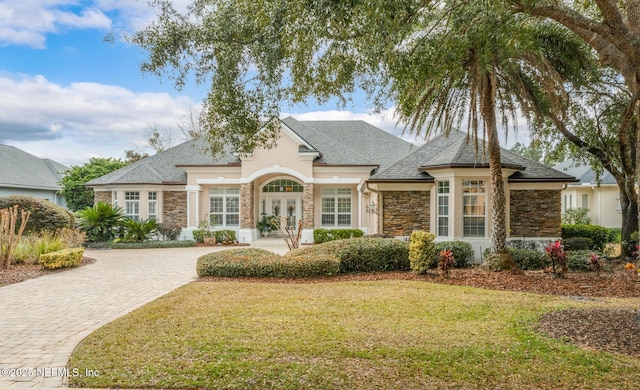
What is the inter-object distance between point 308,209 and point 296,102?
1398cm

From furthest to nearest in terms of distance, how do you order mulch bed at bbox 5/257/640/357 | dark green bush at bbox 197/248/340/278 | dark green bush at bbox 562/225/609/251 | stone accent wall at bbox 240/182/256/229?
stone accent wall at bbox 240/182/256/229 < dark green bush at bbox 562/225/609/251 < dark green bush at bbox 197/248/340/278 < mulch bed at bbox 5/257/640/357

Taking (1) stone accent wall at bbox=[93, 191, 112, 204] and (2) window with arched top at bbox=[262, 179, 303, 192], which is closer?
(1) stone accent wall at bbox=[93, 191, 112, 204]

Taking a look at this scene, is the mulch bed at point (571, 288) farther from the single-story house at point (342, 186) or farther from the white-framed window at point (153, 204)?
the white-framed window at point (153, 204)

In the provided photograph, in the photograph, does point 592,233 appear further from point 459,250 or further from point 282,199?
point 282,199

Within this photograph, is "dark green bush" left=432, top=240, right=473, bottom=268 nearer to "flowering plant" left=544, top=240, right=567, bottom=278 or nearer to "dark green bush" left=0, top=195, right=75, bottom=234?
"flowering plant" left=544, top=240, right=567, bottom=278

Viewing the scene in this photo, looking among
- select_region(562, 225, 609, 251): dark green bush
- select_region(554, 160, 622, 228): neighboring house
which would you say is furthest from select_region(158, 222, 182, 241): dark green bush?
select_region(554, 160, 622, 228): neighboring house

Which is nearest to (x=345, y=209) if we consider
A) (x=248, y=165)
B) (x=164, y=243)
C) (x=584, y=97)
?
(x=248, y=165)

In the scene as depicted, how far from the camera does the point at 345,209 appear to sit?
22.9 meters

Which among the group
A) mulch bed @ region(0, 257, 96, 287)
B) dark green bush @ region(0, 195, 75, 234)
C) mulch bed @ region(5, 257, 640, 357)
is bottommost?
mulch bed @ region(0, 257, 96, 287)

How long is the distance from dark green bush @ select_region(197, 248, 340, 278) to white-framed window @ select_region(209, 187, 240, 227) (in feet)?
36.4

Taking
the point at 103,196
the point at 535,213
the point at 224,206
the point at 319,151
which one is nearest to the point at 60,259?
the point at 224,206

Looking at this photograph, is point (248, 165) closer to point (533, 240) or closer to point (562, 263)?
point (533, 240)

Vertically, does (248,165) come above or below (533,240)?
above

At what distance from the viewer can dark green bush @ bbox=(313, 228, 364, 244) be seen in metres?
20.3
